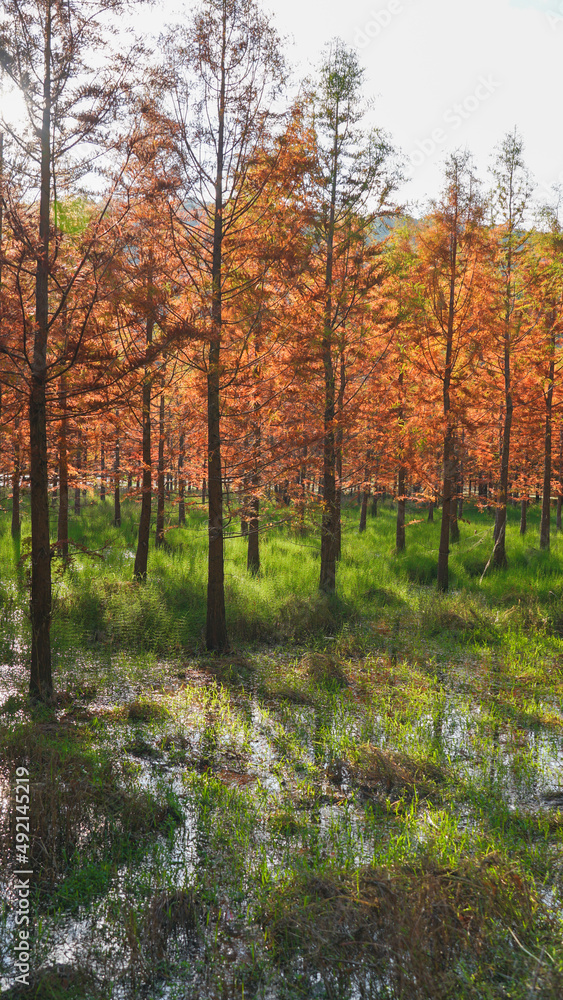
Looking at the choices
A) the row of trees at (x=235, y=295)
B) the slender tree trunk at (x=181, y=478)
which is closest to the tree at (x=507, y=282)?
the row of trees at (x=235, y=295)

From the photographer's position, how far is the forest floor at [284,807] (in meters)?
3.21

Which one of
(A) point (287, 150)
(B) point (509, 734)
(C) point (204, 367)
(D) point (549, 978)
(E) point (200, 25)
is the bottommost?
(B) point (509, 734)

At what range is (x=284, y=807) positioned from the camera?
15.8 ft

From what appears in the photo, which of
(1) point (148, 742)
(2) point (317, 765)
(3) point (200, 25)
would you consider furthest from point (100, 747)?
(3) point (200, 25)

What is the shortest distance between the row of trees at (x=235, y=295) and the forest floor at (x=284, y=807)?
5.03 ft

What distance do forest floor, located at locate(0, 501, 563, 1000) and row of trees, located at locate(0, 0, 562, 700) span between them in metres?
1.53

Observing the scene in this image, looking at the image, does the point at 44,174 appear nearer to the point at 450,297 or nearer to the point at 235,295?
the point at 235,295

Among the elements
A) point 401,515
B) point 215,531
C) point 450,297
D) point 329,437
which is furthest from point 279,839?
point 401,515

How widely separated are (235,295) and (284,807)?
23.6 ft

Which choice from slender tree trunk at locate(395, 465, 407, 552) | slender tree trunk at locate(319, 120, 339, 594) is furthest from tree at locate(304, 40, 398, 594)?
slender tree trunk at locate(395, 465, 407, 552)

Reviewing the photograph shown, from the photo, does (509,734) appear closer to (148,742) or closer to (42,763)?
(148,742)

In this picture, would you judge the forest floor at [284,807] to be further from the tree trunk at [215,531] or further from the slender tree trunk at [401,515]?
the slender tree trunk at [401,515]

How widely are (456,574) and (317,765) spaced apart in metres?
11.1

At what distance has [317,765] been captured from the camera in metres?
5.70
